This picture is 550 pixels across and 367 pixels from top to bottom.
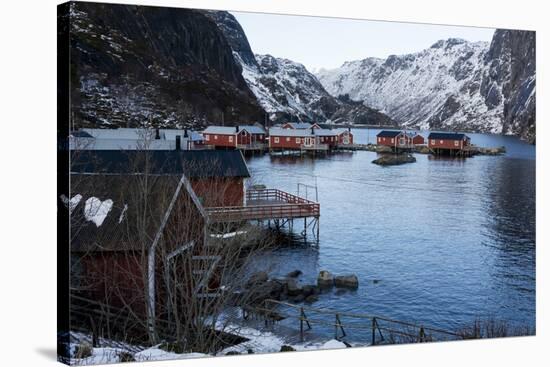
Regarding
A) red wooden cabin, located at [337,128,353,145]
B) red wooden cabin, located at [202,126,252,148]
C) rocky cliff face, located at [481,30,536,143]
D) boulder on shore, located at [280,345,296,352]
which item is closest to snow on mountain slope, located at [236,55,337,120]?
red wooden cabin, located at [337,128,353,145]

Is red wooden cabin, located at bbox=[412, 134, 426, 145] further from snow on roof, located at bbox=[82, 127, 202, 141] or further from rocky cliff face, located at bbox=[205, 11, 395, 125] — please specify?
snow on roof, located at bbox=[82, 127, 202, 141]

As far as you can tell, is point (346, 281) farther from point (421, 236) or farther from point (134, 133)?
point (134, 133)

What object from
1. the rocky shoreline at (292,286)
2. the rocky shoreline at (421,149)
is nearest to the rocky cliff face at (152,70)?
the rocky shoreline at (421,149)

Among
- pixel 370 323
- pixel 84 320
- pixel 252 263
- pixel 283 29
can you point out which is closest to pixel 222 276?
pixel 252 263

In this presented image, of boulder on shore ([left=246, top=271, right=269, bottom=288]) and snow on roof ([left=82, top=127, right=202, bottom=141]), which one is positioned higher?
snow on roof ([left=82, top=127, right=202, bottom=141])

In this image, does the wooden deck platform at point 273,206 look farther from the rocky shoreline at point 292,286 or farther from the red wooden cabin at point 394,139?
the red wooden cabin at point 394,139

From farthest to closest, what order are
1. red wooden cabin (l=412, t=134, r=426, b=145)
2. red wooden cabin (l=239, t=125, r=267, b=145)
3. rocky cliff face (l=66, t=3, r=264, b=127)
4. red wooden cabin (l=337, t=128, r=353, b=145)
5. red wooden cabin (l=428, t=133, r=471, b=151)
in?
red wooden cabin (l=412, t=134, r=426, b=145) → red wooden cabin (l=428, t=133, r=471, b=151) → red wooden cabin (l=337, t=128, r=353, b=145) → red wooden cabin (l=239, t=125, r=267, b=145) → rocky cliff face (l=66, t=3, r=264, b=127)

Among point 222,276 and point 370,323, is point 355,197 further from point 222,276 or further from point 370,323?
point 222,276
